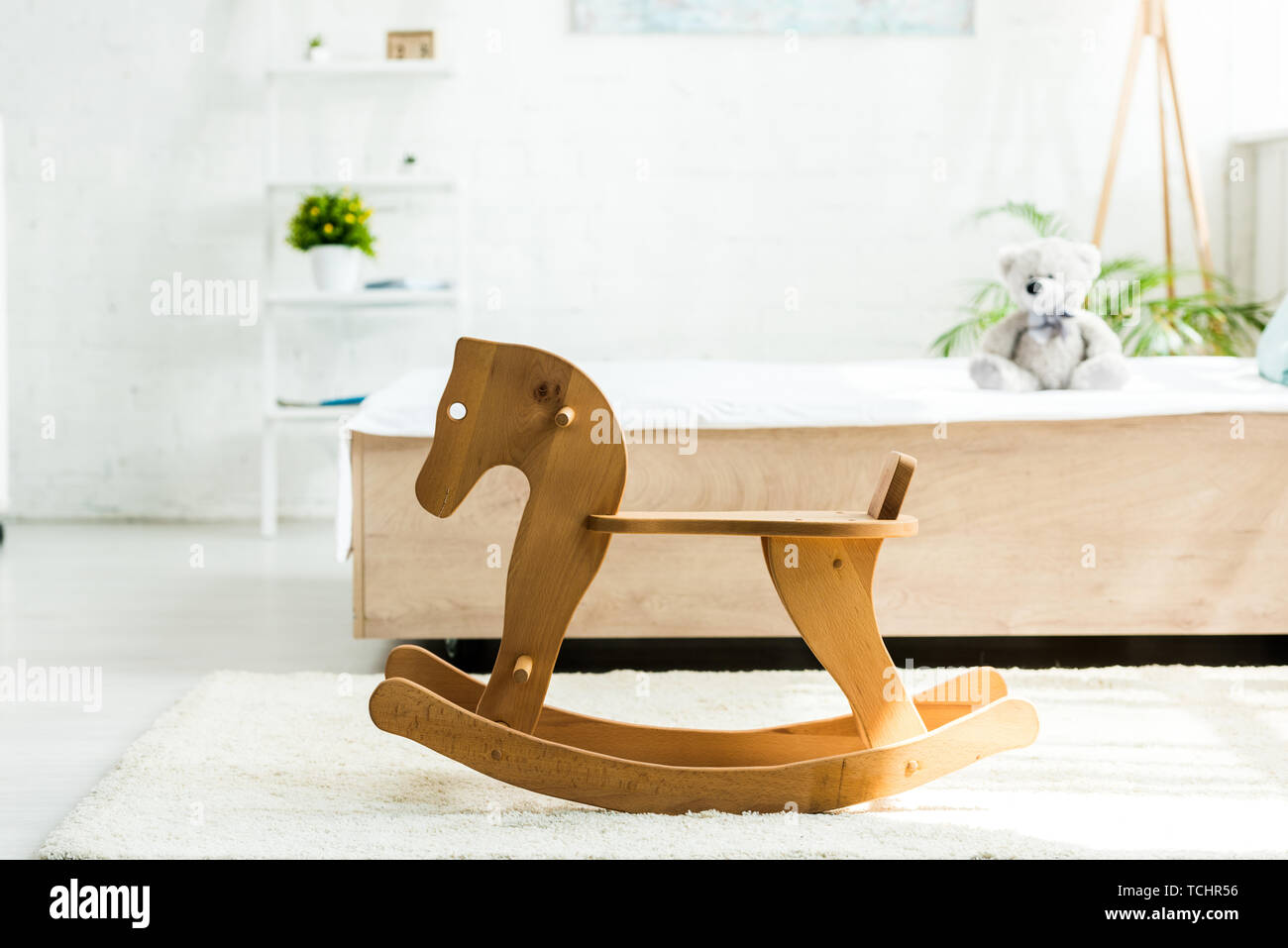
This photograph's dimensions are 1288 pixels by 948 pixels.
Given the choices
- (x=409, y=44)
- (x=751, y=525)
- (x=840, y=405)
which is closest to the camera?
(x=751, y=525)

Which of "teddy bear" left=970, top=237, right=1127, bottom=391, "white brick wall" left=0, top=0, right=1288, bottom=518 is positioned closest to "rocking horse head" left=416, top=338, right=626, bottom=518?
"teddy bear" left=970, top=237, right=1127, bottom=391

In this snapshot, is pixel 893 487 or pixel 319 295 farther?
pixel 319 295

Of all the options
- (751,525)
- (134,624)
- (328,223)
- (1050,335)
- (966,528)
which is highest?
(328,223)

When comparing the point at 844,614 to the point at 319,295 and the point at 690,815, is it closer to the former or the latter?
the point at 690,815

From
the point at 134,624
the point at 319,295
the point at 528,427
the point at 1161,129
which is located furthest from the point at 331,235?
the point at 1161,129

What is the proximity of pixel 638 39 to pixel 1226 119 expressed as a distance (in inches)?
73.8

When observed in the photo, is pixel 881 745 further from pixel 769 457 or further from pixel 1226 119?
pixel 1226 119

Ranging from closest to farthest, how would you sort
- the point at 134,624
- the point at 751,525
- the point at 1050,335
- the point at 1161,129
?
the point at 751,525, the point at 1050,335, the point at 134,624, the point at 1161,129

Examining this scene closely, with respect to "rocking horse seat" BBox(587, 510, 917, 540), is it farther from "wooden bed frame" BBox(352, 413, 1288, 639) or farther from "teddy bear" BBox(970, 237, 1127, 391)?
"teddy bear" BBox(970, 237, 1127, 391)

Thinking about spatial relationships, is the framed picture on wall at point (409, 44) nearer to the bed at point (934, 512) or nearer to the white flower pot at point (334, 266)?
the white flower pot at point (334, 266)

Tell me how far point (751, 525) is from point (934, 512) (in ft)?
2.47

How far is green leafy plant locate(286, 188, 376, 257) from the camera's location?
11.5 ft

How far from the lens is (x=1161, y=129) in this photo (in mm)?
3621

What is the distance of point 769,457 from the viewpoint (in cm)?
197
